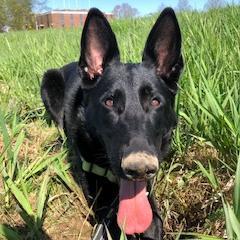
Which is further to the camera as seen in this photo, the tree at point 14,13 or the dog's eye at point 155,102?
the tree at point 14,13

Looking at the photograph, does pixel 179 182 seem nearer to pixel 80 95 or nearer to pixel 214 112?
pixel 214 112

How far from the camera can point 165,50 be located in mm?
2443

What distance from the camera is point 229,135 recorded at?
2238 mm

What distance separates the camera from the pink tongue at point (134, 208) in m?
1.92

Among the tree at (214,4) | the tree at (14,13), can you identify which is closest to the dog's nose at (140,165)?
the tree at (214,4)

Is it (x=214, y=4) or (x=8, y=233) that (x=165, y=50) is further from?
(x=214, y=4)

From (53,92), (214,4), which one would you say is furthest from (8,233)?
(214,4)

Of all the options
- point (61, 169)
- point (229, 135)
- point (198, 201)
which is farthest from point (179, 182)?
point (61, 169)

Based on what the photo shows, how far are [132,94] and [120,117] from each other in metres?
0.14

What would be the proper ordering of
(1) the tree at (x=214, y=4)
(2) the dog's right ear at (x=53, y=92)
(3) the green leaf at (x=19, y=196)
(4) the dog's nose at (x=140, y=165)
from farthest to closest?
(1) the tree at (x=214, y=4), (2) the dog's right ear at (x=53, y=92), (3) the green leaf at (x=19, y=196), (4) the dog's nose at (x=140, y=165)

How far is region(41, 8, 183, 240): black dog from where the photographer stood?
6.46ft

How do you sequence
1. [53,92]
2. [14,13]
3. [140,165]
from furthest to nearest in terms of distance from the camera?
[14,13] → [53,92] → [140,165]

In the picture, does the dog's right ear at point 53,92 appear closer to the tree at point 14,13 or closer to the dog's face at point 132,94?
the dog's face at point 132,94

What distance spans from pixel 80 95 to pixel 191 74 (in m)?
0.70
